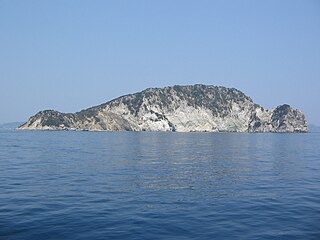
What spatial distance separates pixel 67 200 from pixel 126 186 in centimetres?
757

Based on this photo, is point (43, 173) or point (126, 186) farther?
point (43, 173)

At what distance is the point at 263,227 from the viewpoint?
19.6 metres

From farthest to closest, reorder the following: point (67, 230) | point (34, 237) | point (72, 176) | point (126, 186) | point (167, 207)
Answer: point (72, 176) → point (126, 186) → point (167, 207) → point (67, 230) → point (34, 237)

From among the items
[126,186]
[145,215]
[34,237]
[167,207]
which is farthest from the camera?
[126,186]

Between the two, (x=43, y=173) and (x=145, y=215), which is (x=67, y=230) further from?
(x=43, y=173)

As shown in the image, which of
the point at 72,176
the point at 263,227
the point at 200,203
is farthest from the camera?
the point at 72,176

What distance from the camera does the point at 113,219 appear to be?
807 inches

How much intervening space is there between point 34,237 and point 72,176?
20.7 meters

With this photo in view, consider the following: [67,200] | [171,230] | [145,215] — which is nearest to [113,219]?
[145,215]

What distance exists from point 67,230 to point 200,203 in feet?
35.1

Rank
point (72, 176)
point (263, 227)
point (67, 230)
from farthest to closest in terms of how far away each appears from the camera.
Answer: point (72, 176), point (263, 227), point (67, 230)

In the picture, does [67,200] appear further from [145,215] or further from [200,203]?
[200,203]

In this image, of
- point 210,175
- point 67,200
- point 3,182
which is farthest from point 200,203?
point 3,182

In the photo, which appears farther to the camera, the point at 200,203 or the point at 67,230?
the point at 200,203
